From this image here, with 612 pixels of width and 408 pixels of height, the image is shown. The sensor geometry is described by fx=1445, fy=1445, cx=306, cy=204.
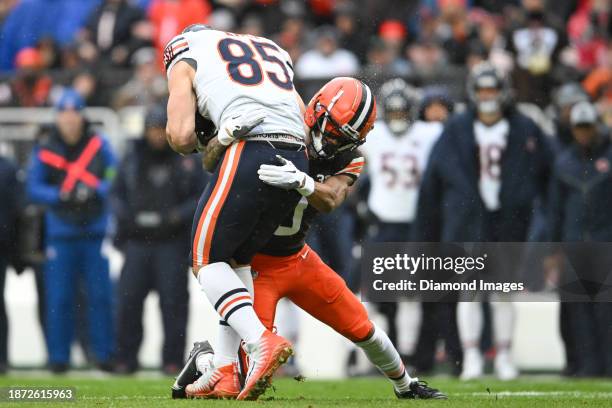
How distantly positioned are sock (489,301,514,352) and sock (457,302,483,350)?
140 mm

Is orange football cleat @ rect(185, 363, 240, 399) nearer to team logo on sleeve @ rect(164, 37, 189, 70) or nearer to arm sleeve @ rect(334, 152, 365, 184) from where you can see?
arm sleeve @ rect(334, 152, 365, 184)

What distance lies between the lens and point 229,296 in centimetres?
709

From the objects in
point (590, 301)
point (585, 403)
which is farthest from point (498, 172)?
point (585, 403)

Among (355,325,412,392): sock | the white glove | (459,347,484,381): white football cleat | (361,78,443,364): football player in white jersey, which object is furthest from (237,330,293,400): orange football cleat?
(361,78,443,364): football player in white jersey

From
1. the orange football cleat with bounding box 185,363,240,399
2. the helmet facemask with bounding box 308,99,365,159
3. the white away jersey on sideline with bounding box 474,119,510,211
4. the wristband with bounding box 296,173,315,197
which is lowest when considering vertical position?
the orange football cleat with bounding box 185,363,240,399

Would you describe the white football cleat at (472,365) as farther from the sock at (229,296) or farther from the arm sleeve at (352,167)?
the sock at (229,296)

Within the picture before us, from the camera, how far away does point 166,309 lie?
11672mm

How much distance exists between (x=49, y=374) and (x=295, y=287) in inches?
184

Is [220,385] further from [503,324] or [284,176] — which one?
[503,324]

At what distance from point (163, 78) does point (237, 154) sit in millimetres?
6240

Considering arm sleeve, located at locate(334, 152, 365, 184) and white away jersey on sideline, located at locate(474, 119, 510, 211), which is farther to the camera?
white away jersey on sideline, located at locate(474, 119, 510, 211)

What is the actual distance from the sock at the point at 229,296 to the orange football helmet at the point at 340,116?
0.88 meters

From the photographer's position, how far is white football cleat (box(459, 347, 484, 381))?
35.7 ft

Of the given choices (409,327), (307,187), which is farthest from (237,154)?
(409,327)
